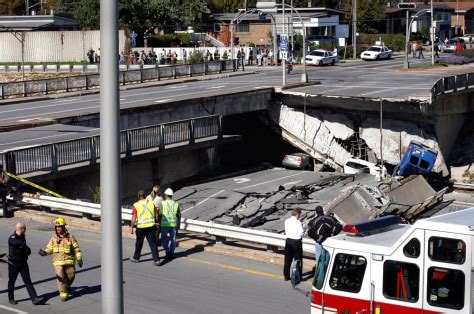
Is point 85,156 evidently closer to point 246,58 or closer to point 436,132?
point 436,132

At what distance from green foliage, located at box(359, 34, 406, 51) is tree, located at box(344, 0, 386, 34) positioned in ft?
19.8

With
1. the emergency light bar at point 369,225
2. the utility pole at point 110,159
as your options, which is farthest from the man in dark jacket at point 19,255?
the utility pole at point 110,159

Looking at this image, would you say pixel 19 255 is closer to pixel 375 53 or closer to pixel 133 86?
pixel 133 86

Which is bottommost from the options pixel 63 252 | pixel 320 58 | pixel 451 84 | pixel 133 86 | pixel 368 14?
pixel 63 252

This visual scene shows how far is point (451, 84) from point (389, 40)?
55983 millimetres

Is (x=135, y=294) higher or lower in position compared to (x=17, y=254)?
lower

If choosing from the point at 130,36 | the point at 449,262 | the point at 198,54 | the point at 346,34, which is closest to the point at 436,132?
the point at 198,54

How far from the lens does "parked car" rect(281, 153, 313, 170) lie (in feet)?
150

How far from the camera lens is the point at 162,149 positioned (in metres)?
36.1

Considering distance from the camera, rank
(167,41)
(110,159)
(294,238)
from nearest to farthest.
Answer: (110,159)
(294,238)
(167,41)

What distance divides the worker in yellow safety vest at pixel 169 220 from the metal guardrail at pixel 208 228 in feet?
4.17

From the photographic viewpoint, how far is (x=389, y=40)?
98.8 m

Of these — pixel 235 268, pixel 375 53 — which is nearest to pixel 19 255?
pixel 235 268

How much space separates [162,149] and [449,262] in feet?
84.8
